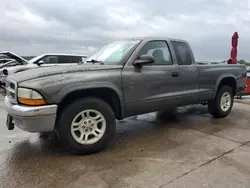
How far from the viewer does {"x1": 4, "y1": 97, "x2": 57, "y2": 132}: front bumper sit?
305cm

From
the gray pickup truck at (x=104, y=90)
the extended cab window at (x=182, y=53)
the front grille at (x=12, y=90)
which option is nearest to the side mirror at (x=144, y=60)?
the gray pickup truck at (x=104, y=90)

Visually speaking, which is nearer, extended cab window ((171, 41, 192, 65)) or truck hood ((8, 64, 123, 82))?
truck hood ((8, 64, 123, 82))

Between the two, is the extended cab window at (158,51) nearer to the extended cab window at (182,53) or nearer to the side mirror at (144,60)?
the extended cab window at (182,53)

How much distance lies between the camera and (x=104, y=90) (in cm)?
364

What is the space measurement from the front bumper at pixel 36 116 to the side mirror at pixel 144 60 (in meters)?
1.52

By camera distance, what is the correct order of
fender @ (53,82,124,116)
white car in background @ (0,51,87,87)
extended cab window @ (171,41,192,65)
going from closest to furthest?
fender @ (53,82,124,116) → extended cab window @ (171,41,192,65) → white car in background @ (0,51,87,87)

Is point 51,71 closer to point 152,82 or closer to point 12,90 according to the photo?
point 12,90

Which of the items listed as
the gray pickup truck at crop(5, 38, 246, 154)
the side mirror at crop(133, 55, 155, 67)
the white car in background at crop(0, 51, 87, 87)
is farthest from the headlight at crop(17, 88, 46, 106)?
the white car in background at crop(0, 51, 87, 87)

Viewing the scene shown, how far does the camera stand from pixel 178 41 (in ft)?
16.2

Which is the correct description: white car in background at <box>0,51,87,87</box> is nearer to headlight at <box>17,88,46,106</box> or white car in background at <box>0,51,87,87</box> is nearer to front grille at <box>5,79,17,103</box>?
front grille at <box>5,79,17,103</box>

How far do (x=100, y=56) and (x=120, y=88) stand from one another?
106 centimetres

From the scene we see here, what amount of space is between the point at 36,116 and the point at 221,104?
14.4 ft

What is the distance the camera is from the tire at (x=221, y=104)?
5.62 meters

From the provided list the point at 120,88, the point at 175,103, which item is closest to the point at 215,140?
the point at 175,103
